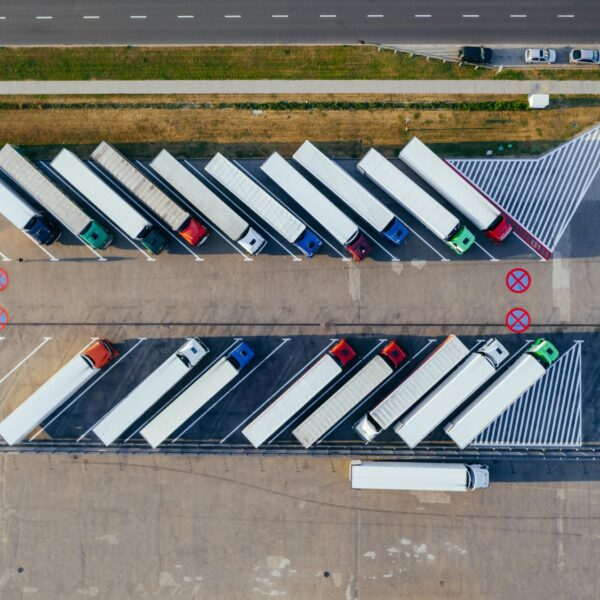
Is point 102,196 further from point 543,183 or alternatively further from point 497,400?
point 543,183

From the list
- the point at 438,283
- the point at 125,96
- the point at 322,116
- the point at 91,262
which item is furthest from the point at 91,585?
the point at 322,116

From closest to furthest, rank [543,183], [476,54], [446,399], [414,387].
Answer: [446,399] < [414,387] < [476,54] < [543,183]

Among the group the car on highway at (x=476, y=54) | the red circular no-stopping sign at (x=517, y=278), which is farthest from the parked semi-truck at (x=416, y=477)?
the car on highway at (x=476, y=54)

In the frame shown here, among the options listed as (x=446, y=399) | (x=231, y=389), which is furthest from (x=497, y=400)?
(x=231, y=389)

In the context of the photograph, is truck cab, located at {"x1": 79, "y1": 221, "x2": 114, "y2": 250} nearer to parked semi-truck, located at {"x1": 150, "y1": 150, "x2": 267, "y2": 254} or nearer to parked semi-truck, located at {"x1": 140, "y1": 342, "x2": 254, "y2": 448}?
parked semi-truck, located at {"x1": 150, "y1": 150, "x2": 267, "y2": 254}

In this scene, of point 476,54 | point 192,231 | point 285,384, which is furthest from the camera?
point 285,384

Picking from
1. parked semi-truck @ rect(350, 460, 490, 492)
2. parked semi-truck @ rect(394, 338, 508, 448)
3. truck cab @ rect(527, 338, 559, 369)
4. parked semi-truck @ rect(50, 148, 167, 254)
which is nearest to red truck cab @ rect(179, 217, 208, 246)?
parked semi-truck @ rect(50, 148, 167, 254)

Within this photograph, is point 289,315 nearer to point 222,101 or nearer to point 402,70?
point 222,101
